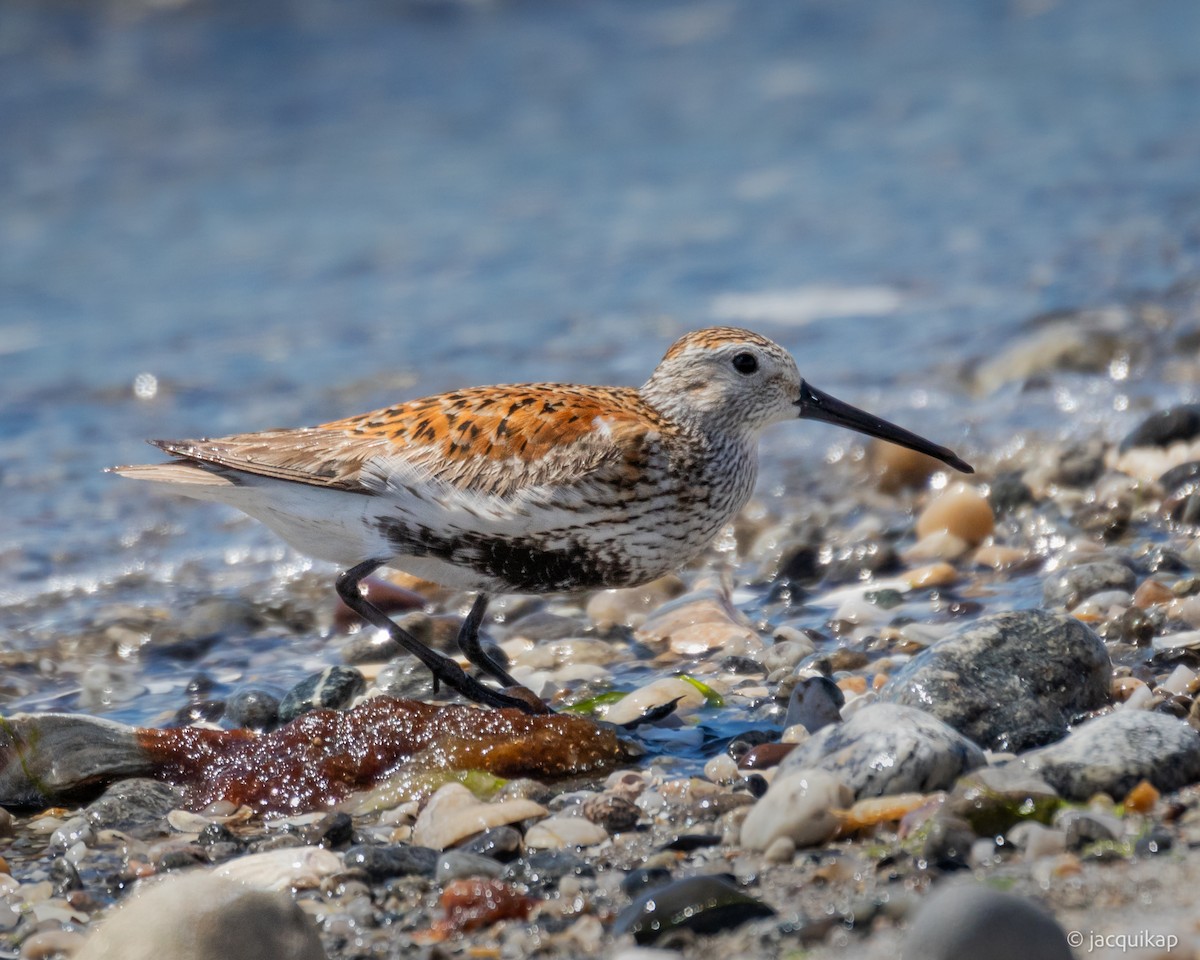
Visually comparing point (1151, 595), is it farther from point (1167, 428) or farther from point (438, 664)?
point (438, 664)

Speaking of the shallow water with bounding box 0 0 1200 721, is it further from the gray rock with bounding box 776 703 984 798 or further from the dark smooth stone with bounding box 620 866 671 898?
the gray rock with bounding box 776 703 984 798

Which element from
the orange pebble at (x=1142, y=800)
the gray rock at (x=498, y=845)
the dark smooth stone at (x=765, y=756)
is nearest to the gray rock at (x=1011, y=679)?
the dark smooth stone at (x=765, y=756)

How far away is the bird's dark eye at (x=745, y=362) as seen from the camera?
247 inches

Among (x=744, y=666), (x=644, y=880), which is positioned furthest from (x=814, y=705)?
(x=644, y=880)

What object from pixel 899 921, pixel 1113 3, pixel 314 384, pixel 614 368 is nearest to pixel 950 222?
pixel 614 368

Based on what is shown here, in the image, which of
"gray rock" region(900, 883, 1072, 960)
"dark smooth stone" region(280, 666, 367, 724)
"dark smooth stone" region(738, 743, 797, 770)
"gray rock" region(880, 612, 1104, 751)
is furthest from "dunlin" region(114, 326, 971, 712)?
"gray rock" region(900, 883, 1072, 960)

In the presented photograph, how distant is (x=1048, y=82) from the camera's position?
53.2 ft

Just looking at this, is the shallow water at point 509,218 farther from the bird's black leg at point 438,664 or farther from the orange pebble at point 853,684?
the orange pebble at point 853,684

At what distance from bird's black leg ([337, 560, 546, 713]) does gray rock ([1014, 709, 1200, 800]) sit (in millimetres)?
2124

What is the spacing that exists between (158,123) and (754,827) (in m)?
14.0

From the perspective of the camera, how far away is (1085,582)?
627cm

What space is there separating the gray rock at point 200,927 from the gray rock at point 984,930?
1.49 m

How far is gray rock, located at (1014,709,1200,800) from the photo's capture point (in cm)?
427

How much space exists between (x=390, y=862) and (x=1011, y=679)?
2.08 meters
